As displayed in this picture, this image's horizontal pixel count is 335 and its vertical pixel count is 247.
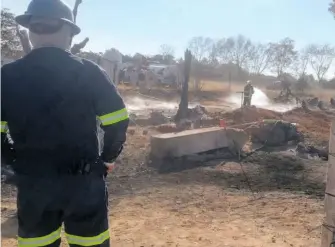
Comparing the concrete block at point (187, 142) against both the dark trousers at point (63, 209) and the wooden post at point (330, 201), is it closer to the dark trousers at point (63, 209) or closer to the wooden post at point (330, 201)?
the wooden post at point (330, 201)

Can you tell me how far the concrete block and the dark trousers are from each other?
6.17 meters

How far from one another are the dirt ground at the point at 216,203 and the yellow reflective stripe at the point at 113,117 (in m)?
2.42

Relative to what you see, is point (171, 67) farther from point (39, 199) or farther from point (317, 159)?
point (39, 199)

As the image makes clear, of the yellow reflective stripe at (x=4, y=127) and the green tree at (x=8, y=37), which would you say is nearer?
the yellow reflective stripe at (x=4, y=127)

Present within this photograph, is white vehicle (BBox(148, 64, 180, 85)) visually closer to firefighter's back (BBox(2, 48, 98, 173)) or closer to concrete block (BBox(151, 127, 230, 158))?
concrete block (BBox(151, 127, 230, 158))

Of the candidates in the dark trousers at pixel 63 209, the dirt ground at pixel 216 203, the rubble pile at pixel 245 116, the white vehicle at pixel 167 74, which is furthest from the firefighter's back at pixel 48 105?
the white vehicle at pixel 167 74

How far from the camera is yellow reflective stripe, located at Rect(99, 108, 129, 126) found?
8.19ft

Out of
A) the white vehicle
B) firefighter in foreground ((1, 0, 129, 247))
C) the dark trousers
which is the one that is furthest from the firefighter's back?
the white vehicle

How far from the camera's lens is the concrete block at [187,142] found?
8766mm

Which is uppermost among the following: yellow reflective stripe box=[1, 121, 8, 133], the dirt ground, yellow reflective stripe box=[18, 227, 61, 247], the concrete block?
yellow reflective stripe box=[1, 121, 8, 133]

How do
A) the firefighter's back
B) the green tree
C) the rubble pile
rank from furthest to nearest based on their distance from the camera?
the green tree < the rubble pile < the firefighter's back

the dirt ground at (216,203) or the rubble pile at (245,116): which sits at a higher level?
the dirt ground at (216,203)

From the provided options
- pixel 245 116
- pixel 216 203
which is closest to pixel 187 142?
pixel 216 203

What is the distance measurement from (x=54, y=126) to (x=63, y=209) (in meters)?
0.49
